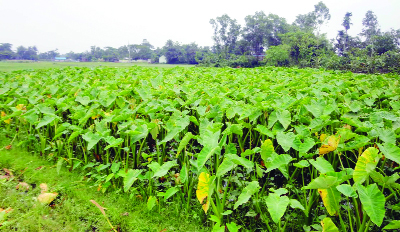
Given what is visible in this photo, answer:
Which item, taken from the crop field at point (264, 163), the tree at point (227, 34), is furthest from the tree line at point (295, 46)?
the crop field at point (264, 163)

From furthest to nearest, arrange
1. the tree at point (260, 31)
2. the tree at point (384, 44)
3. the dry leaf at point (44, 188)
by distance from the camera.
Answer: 1. the tree at point (260, 31)
2. the tree at point (384, 44)
3. the dry leaf at point (44, 188)

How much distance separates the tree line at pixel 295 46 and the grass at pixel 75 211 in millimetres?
20417

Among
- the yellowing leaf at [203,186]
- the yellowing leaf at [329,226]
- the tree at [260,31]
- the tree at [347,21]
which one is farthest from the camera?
the tree at [347,21]

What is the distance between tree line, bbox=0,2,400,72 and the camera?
19.4 meters

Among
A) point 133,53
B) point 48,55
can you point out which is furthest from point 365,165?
point 48,55

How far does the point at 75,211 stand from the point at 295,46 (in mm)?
31590

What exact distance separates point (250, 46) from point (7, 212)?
42485 millimetres

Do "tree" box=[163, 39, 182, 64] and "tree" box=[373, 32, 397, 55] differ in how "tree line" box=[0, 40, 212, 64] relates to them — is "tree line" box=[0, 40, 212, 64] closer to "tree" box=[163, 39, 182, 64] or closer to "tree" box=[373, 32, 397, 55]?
"tree" box=[163, 39, 182, 64]

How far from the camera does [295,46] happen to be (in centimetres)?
2889

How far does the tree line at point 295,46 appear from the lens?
1938 centimetres

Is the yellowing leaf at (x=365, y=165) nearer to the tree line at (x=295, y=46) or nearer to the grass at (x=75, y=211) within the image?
the grass at (x=75, y=211)

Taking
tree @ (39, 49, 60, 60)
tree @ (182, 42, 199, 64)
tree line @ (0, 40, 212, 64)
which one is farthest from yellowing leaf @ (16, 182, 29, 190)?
tree @ (39, 49, 60, 60)

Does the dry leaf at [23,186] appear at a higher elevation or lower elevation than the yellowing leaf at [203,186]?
lower

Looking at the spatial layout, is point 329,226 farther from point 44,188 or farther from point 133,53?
point 133,53
